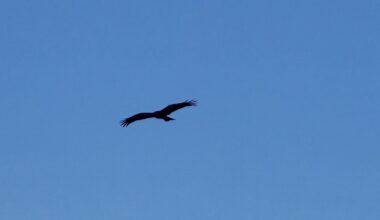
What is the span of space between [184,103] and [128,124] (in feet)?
12.7

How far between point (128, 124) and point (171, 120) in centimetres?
343

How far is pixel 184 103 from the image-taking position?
1689 inches

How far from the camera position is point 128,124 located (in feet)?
147

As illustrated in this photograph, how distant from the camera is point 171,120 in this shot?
42.3m

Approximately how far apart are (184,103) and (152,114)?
6.55 feet

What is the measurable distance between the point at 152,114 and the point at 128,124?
191 centimetres

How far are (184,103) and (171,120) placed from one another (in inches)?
50.9

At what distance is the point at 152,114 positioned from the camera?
4353 centimetres

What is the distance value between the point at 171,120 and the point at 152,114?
1.64 meters
